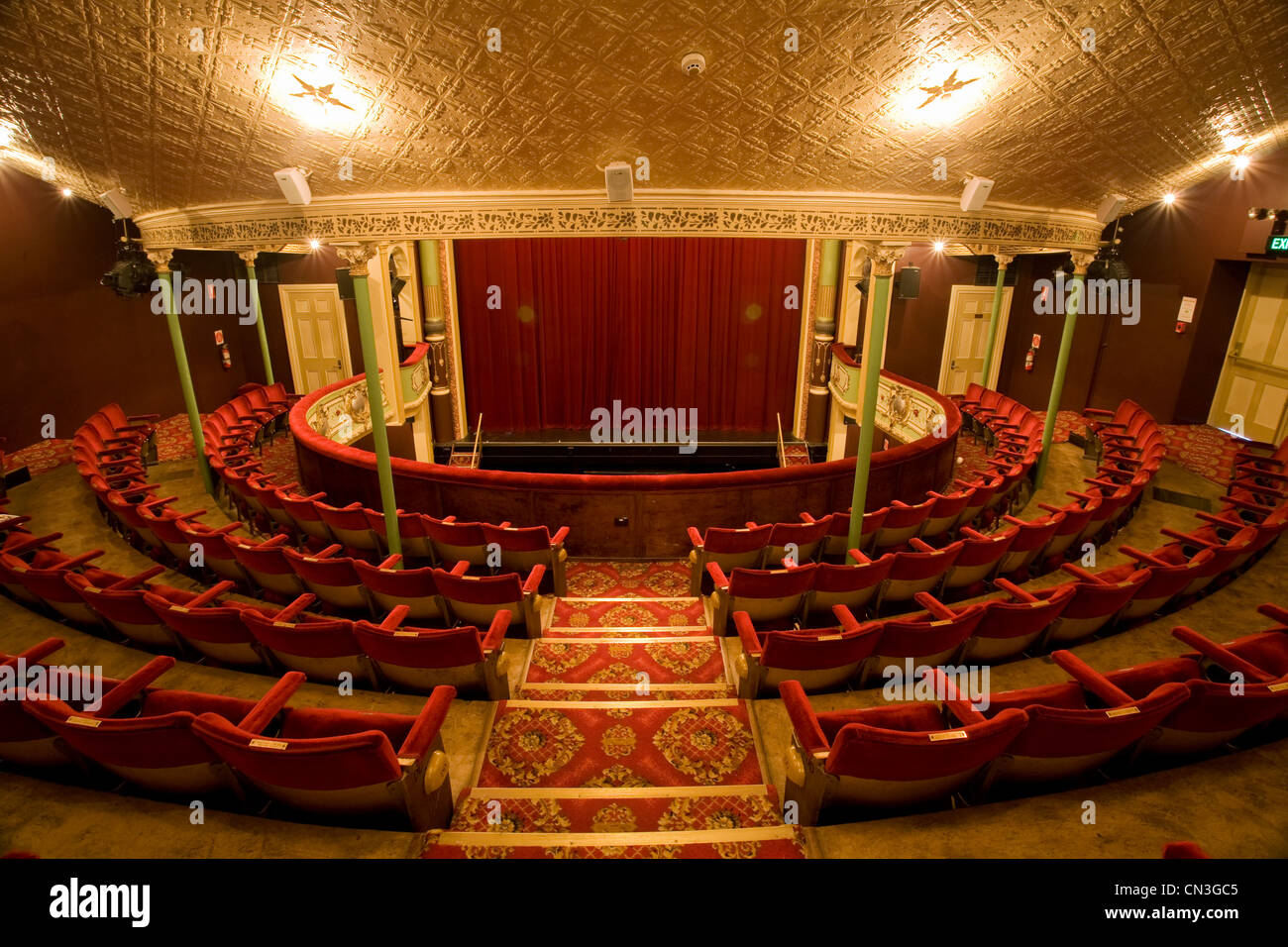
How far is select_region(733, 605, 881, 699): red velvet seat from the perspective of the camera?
116 inches

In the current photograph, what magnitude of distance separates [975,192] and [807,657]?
360 centimetres

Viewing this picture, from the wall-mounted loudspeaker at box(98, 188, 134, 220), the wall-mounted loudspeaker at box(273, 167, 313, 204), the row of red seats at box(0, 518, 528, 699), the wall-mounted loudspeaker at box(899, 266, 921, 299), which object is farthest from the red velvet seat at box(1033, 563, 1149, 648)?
the wall-mounted loudspeaker at box(98, 188, 134, 220)

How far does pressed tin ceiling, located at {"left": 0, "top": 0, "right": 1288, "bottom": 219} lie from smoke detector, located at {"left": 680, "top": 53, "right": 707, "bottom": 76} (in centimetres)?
6

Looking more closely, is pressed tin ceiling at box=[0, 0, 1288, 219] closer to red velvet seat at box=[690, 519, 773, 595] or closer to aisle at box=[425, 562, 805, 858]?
red velvet seat at box=[690, 519, 773, 595]

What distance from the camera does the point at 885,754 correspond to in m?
2.13

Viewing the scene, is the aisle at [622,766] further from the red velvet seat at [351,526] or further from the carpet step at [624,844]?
the red velvet seat at [351,526]

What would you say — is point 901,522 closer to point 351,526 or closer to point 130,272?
point 351,526

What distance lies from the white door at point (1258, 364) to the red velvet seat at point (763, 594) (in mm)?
8599

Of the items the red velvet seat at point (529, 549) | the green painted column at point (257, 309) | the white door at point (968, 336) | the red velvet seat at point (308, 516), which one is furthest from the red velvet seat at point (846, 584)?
the white door at point (968, 336)

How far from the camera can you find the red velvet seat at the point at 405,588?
363 centimetres

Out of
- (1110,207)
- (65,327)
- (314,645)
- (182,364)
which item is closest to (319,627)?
(314,645)
